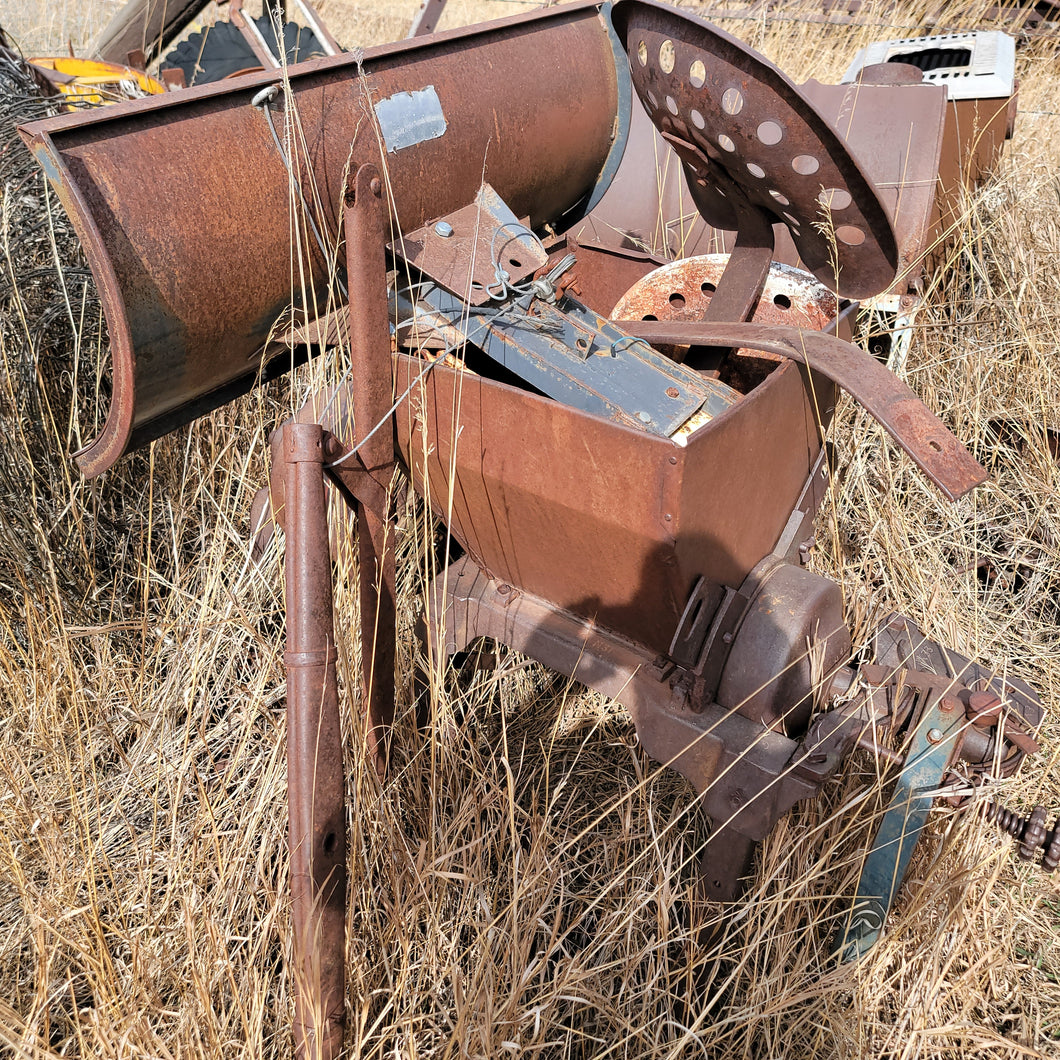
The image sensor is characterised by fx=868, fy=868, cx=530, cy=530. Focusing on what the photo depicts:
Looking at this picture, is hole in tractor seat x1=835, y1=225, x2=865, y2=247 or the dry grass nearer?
the dry grass

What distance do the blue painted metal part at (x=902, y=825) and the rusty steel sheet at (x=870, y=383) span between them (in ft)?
1.47

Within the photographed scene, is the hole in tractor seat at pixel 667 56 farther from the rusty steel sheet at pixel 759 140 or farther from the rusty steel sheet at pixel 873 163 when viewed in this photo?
the rusty steel sheet at pixel 873 163

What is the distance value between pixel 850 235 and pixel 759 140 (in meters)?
0.29

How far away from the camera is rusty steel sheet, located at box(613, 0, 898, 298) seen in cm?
158

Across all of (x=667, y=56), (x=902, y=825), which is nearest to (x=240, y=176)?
(x=667, y=56)

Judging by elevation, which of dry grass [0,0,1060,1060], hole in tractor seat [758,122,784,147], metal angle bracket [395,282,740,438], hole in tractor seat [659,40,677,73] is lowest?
dry grass [0,0,1060,1060]

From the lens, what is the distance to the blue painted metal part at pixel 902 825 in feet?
5.33

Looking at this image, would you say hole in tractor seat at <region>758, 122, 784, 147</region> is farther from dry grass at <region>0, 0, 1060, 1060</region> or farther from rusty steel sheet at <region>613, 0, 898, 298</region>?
dry grass at <region>0, 0, 1060, 1060</region>

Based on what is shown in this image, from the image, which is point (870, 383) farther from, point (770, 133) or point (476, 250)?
point (476, 250)

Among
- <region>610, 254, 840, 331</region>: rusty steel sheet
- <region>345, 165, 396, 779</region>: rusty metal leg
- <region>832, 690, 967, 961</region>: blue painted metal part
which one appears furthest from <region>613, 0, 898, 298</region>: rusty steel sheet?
<region>832, 690, 967, 961</region>: blue painted metal part

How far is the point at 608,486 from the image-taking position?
5.01 feet

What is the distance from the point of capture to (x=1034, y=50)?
564 centimetres

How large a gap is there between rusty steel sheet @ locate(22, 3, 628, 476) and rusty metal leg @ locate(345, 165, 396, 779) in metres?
0.17

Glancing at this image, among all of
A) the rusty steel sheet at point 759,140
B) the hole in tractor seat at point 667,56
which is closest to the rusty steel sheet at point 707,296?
the rusty steel sheet at point 759,140
